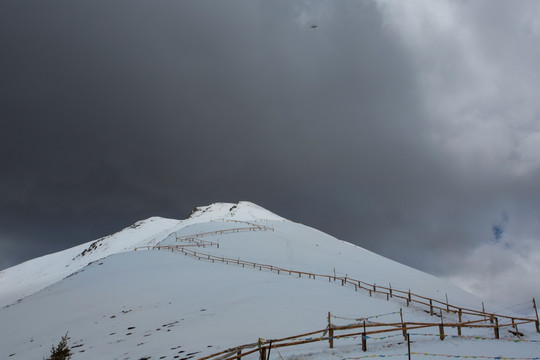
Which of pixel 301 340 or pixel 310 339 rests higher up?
pixel 310 339

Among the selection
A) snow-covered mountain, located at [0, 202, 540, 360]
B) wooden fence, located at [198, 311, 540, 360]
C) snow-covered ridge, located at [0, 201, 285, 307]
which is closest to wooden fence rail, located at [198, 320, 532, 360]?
wooden fence, located at [198, 311, 540, 360]

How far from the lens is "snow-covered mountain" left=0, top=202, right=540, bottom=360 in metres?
15.7

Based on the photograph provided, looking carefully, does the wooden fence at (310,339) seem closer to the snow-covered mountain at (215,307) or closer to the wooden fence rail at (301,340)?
the wooden fence rail at (301,340)

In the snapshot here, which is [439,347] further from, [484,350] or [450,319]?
[450,319]

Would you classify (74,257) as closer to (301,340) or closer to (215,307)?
(215,307)

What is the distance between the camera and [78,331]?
74.9 ft

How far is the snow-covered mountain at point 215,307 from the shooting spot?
51.6 feet

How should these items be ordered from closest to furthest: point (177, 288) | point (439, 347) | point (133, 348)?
point (439, 347) → point (133, 348) → point (177, 288)

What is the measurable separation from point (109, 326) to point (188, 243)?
1557 inches

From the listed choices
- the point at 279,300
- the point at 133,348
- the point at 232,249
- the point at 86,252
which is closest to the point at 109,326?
the point at 133,348

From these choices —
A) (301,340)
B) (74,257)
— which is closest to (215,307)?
(301,340)

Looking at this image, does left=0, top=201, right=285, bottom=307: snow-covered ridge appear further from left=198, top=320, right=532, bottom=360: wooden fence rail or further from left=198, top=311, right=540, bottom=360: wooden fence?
left=198, top=320, right=532, bottom=360: wooden fence rail

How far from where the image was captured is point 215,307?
23.7m

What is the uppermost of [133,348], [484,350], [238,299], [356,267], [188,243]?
[188,243]
